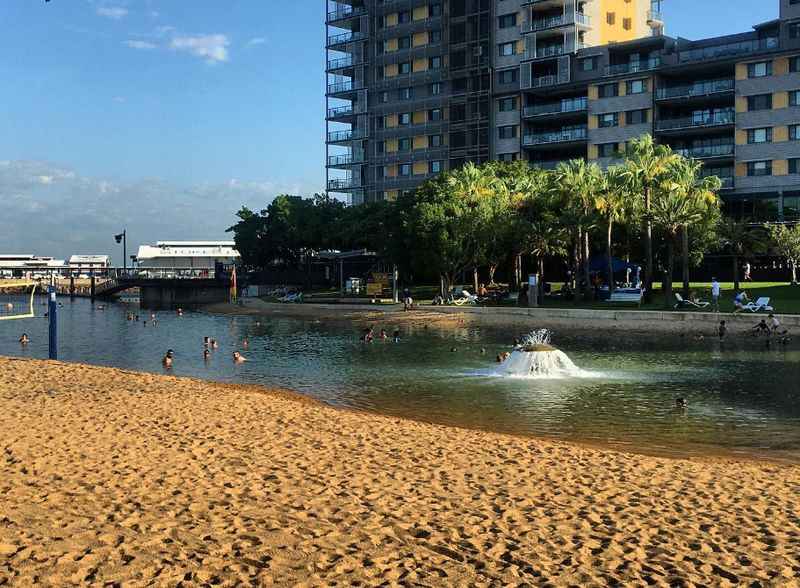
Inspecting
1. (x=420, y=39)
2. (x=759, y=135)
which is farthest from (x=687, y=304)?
(x=420, y=39)

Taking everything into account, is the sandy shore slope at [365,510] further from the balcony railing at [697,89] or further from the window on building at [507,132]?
the window on building at [507,132]

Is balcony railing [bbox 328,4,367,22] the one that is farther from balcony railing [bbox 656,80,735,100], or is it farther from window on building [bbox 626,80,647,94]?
balcony railing [bbox 656,80,735,100]

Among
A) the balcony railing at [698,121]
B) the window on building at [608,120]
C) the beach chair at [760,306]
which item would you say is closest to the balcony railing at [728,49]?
the balcony railing at [698,121]

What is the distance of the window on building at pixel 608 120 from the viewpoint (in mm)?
93250

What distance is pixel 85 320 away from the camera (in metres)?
75.3

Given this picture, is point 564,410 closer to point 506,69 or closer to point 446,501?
point 446,501

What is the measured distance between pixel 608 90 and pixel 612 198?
37520 mm

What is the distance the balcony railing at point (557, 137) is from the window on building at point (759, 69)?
19.6 meters

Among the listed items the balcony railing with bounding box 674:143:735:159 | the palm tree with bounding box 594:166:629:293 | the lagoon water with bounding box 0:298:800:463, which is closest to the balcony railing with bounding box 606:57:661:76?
the balcony railing with bounding box 674:143:735:159

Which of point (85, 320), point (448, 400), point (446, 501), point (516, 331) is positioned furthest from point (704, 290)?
point (446, 501)

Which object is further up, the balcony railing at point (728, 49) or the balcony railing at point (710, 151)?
the balcony railing at point (728, 49)

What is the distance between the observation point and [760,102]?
271 ft

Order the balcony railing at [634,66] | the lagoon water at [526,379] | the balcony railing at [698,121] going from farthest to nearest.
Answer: the balcony railing at [634,66] → the balcony railing at [698,121] → the lagoon water at [526,379]

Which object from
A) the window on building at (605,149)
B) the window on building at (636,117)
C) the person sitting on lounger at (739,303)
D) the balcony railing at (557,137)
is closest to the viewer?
the person sitting on lounger at (739,303)
